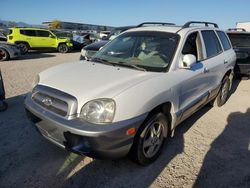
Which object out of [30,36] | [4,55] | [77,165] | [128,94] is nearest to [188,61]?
[128,94]

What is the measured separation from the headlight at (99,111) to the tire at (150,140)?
0.51m

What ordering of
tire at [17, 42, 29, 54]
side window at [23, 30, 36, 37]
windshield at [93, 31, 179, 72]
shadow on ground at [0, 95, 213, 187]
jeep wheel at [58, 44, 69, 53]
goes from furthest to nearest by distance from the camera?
1. jeep wheel at [58, 44, 69, 53]
2. side window at [23, 30, 36, 37]
3. tire at [17, 42, 29, 54]
4. windshield at [93, 31, 179, 72]
5. shadow on ground at [0, 95, 213, 187]

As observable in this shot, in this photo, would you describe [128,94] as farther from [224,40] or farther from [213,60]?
[224,40]

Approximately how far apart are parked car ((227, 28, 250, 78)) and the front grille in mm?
6734

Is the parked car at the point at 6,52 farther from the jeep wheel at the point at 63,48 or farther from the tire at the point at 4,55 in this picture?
the jeep wheel at the point at 63,48

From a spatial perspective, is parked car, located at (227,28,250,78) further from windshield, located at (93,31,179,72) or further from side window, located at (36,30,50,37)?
side window, located at (36,30,50,37)

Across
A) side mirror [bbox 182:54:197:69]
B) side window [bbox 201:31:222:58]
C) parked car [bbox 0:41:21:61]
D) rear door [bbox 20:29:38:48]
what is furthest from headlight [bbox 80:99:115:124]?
rear door [bbox 20:29:38:48]

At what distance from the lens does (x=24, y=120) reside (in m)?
4.32

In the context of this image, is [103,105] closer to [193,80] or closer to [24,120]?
[193,80]

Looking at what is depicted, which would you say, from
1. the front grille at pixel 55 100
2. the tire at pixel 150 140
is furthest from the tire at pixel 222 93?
the front grille at pixel 55 100

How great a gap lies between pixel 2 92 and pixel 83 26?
3798 centimetres

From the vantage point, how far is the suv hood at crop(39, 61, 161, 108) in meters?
2.56

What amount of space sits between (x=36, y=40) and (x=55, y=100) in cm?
1495

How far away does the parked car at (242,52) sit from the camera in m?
7.54
